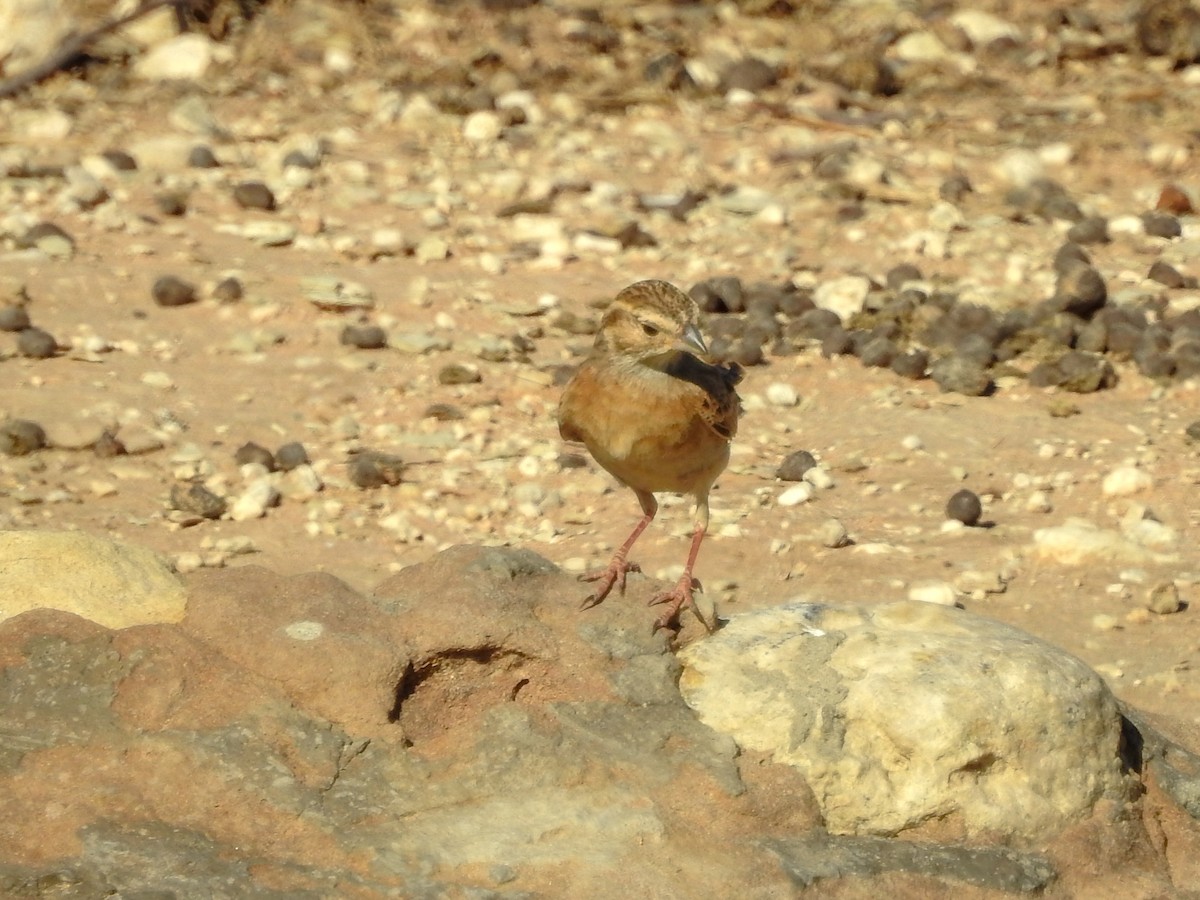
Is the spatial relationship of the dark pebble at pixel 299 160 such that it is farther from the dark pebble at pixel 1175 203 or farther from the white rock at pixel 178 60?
the dark pebble at pixel 1175 203

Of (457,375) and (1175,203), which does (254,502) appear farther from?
(1175,203)

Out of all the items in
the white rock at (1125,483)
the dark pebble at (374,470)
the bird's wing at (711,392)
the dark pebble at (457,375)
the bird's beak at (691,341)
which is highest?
the bird's beak at (691,341)

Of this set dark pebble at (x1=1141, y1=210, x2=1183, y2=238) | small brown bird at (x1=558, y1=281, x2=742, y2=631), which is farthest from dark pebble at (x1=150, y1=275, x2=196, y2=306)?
dark pebble at (x1=1141, y1=210, x2=1183, y2=238)

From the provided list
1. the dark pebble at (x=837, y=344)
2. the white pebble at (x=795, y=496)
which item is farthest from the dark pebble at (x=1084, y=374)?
the white pebble at (x=795, y=496)

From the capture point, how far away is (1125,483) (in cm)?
762

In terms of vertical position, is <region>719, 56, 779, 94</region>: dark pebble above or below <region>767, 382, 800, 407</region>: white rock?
below

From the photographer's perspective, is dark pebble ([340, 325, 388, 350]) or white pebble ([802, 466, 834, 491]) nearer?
white pebble ([802, 466, 834, 491])

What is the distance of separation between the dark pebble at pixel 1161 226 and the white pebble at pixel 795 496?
433 centimetres

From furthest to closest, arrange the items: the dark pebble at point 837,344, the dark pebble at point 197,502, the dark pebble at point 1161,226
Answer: the dark pebble at point 1161,226 → the dark pebble at point 837,344 → the dark pebble at point 197,502

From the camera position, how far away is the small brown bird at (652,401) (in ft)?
17.5

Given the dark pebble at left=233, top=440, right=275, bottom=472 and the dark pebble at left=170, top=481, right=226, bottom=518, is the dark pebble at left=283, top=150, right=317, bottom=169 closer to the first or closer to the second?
the dark pebble at left=233, top=440, right=275, bottom=472

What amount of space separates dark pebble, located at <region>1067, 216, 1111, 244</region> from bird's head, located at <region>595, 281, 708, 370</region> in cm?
583

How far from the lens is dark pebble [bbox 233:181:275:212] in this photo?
10492mm

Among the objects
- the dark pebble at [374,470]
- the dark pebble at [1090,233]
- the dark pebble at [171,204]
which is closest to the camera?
the dark pebble at [374,470]
